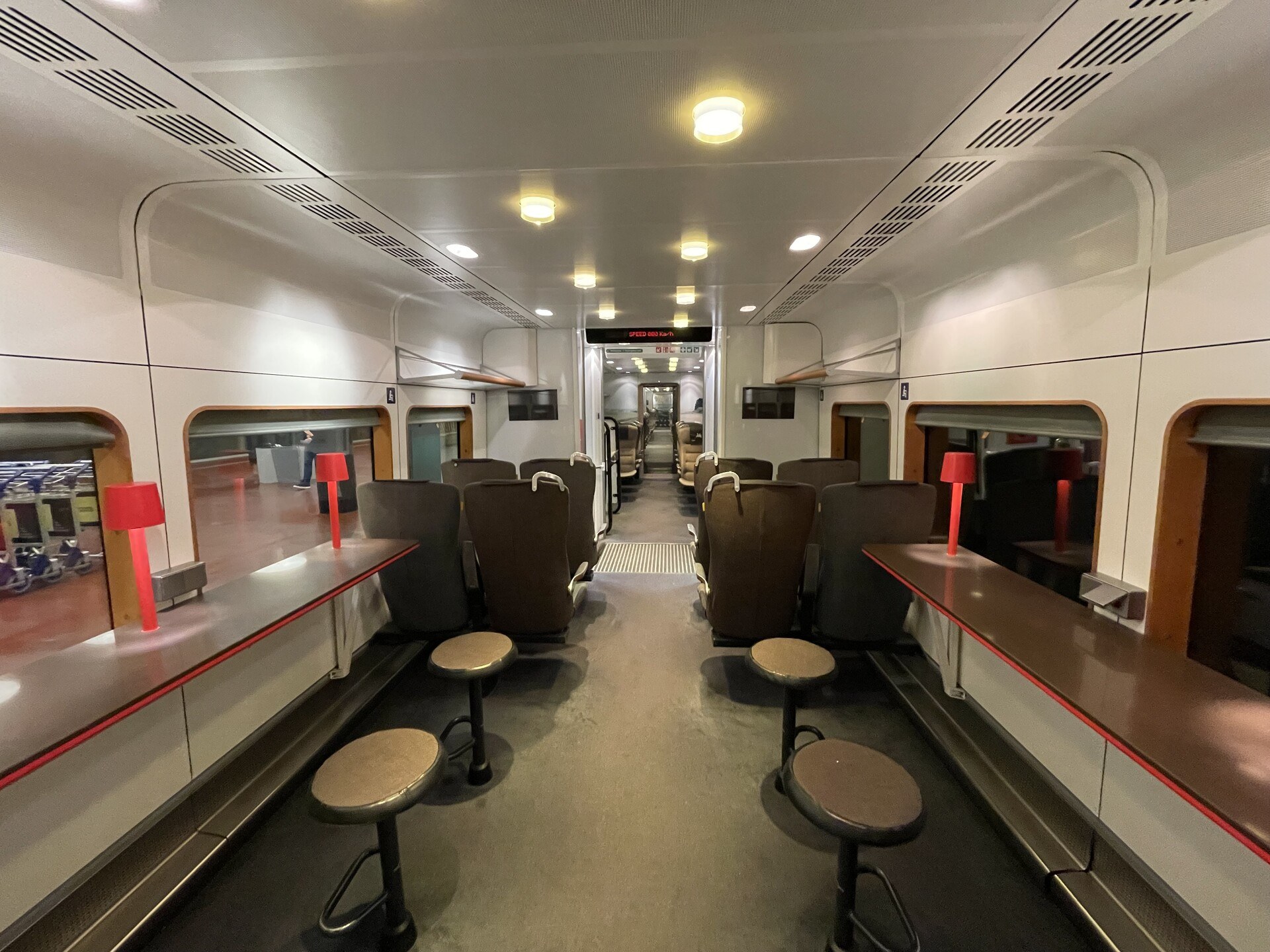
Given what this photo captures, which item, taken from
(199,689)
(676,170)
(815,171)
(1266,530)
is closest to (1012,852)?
(1266,530)

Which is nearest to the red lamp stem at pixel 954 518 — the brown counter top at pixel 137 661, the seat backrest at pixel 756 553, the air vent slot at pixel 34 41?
the seat backrest at pixel 756 553

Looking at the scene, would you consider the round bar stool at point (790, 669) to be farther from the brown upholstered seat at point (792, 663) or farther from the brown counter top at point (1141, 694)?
the brown counter top at point (1141, 694)

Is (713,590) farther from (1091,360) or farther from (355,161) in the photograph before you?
(355,161)

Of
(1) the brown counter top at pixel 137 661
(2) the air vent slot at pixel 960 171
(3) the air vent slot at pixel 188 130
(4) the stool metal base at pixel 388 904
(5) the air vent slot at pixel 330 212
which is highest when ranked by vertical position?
(5) the air vent slot at pixel 330 212

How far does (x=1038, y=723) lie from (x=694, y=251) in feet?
8.92

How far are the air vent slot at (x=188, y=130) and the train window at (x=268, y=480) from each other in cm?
124

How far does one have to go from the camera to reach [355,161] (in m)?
1.76

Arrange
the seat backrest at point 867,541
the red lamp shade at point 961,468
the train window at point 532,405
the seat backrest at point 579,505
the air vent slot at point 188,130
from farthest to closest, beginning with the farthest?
→ the train window at point 532,405
the seat backrest at point 579,505
the seat backrest at point 867,541
the red lamp shade at point 961,468
the air vent slot at point 188,130

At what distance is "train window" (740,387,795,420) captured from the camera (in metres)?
5.83

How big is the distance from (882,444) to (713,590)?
2675 mm

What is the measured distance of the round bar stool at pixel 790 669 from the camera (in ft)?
7.09

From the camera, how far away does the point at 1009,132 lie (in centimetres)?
154

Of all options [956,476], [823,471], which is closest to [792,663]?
[956,476]

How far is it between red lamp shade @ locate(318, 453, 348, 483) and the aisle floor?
4.48ft
